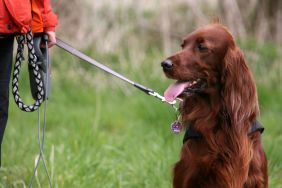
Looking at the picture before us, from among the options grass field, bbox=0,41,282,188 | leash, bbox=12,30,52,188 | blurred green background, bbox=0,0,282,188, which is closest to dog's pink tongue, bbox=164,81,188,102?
leash, bbox=12,30,52,188

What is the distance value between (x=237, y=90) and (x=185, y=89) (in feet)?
0.90

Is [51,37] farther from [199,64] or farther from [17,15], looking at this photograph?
[199,64]

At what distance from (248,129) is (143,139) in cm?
254

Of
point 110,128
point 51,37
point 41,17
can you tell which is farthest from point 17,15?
point 110,128

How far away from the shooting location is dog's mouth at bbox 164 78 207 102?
351cm

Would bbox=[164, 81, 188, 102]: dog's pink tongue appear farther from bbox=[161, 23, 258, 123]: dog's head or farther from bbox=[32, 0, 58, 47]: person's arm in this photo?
bbox=[32, 0, 58, 47]: person's arm

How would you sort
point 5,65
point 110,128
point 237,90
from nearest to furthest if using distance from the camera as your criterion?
point 237,90, point 5,65, point 110,128

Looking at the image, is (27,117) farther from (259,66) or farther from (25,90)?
(259,66)

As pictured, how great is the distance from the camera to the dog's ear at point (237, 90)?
11.4 ft

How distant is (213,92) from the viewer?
3531 millimetres

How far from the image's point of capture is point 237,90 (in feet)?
11.4

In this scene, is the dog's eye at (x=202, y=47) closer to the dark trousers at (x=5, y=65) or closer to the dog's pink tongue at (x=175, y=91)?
the dog's pink tongue at (x=175, y=91)

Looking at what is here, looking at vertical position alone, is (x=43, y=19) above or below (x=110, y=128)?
above

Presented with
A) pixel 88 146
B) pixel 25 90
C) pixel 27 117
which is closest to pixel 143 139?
pixel 88 146
